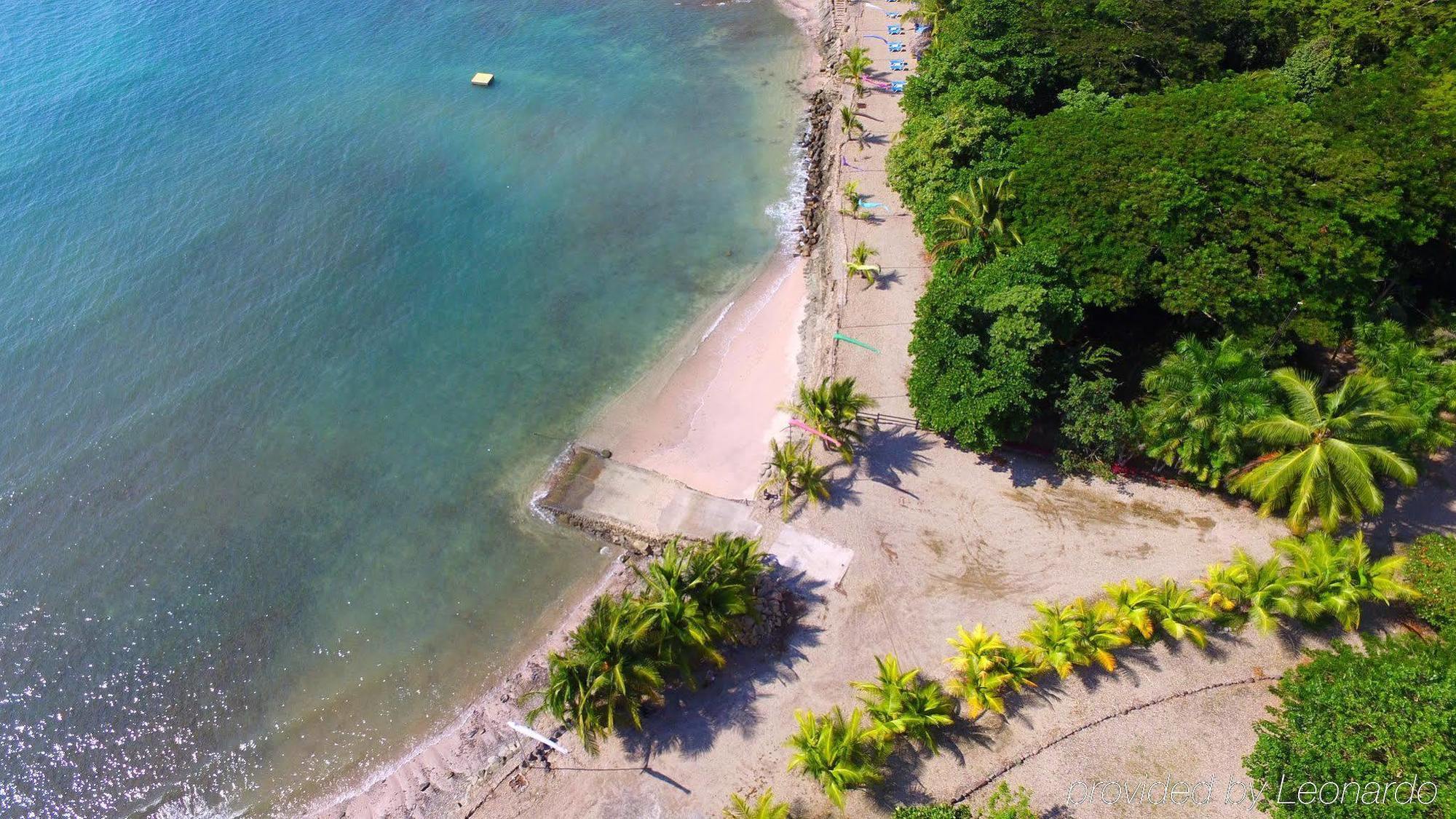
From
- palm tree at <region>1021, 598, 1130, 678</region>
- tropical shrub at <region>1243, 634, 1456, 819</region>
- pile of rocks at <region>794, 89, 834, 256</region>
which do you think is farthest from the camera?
pile of rocks at <region>794, 89, 834, 256</region>

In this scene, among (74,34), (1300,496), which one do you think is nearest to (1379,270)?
(1300,496)

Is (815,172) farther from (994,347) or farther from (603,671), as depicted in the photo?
(603,671)

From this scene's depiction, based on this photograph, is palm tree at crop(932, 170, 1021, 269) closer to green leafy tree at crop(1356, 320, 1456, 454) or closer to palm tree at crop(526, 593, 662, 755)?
green leafy tree at crop(1356, 320, 1456, 454)

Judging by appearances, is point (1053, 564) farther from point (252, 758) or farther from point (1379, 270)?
point (252, 758)

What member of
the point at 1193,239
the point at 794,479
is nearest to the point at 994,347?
the point at 794,479

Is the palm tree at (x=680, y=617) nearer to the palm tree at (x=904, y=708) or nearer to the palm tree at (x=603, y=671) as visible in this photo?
the palm tree at (x=603, y=671)

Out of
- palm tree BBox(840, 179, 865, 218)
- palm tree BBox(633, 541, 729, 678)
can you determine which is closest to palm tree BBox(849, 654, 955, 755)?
palm tree BBox(633, 541, 729, 678)
